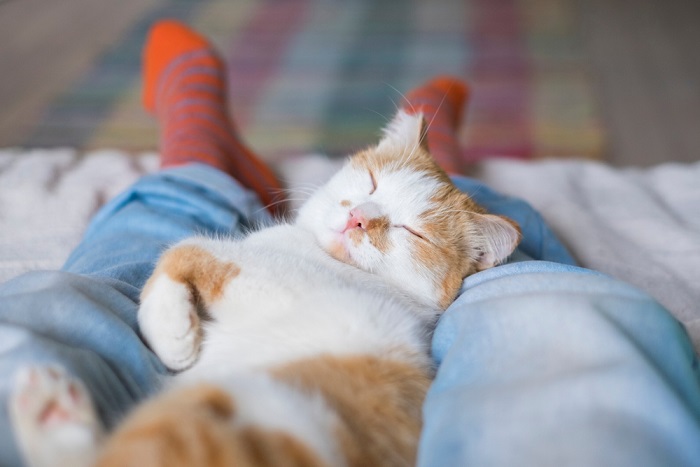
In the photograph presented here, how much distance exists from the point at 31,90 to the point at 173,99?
1.18 metres

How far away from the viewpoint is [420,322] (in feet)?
3.44

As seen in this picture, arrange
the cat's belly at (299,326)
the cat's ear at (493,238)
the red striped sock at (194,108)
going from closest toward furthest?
the cat's belly at (299,326) → the cat's ear at (493,238) → the red striped sock at (194,108)

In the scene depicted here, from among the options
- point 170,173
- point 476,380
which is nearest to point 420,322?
point 476,380

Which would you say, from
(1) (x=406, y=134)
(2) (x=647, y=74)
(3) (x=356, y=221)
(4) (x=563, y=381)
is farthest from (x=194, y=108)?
(2) (x=647, y=74)

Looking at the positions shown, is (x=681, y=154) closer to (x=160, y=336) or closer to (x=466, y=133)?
(x=466, y=133)

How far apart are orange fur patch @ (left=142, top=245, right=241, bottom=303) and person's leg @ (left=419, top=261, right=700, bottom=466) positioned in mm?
362

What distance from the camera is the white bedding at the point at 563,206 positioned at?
56.8 inches

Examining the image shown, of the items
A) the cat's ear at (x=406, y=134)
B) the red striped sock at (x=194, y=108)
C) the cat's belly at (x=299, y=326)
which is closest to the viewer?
the cat's belly at (x=299, y=326)

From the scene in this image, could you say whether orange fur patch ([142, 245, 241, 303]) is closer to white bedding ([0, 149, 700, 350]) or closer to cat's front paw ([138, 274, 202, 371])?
cat's front paw ([138, 274, 202, 371])

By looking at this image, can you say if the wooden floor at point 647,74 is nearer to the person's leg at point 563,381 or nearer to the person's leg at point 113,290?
the person's leg at point 113,290

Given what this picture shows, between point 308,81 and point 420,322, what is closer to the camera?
point 420,322

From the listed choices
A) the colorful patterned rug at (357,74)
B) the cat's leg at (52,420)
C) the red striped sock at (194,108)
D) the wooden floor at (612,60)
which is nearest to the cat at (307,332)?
the cat's leg at (52,420)

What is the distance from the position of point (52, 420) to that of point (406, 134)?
2.98 ft

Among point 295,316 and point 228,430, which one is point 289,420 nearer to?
point 228,430
